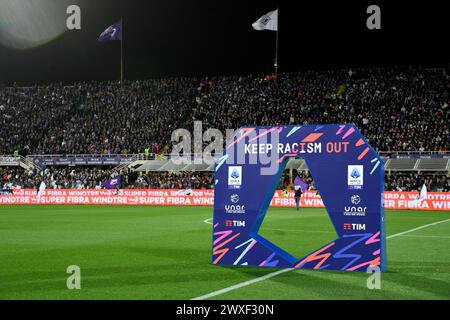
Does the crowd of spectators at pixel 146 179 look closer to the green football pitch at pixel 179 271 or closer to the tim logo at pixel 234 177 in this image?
the green football pitch at pixel 179 271

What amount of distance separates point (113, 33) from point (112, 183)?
734 inches

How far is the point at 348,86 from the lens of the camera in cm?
5197

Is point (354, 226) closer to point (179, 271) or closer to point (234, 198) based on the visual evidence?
point (234, 198)

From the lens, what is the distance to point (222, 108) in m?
53.0

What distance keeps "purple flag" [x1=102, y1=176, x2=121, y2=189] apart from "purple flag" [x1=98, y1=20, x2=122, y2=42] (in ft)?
58.3

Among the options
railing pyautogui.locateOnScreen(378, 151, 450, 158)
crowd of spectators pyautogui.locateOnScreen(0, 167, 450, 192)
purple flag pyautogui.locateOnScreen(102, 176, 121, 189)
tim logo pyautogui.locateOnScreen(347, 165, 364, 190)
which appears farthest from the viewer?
purple flag pyautogui.locateOnScreen(102, 176, 121, 189)

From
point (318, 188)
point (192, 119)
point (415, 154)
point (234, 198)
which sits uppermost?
point (192, 119)

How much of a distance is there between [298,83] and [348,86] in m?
4.63

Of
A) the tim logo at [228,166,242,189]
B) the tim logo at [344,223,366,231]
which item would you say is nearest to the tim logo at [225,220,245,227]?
the tim logo at [228,166,242,189]

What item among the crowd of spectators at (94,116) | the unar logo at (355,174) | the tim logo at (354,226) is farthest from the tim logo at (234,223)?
the crowd of spectators at (94,116)

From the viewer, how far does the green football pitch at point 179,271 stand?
8.10 m

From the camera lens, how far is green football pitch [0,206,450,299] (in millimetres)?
8102

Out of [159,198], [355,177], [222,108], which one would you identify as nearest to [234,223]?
[355,177]

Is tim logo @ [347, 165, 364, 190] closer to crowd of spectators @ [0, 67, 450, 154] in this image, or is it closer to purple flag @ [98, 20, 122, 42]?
crowd of spectators @ [0, 67, 450, 154]
